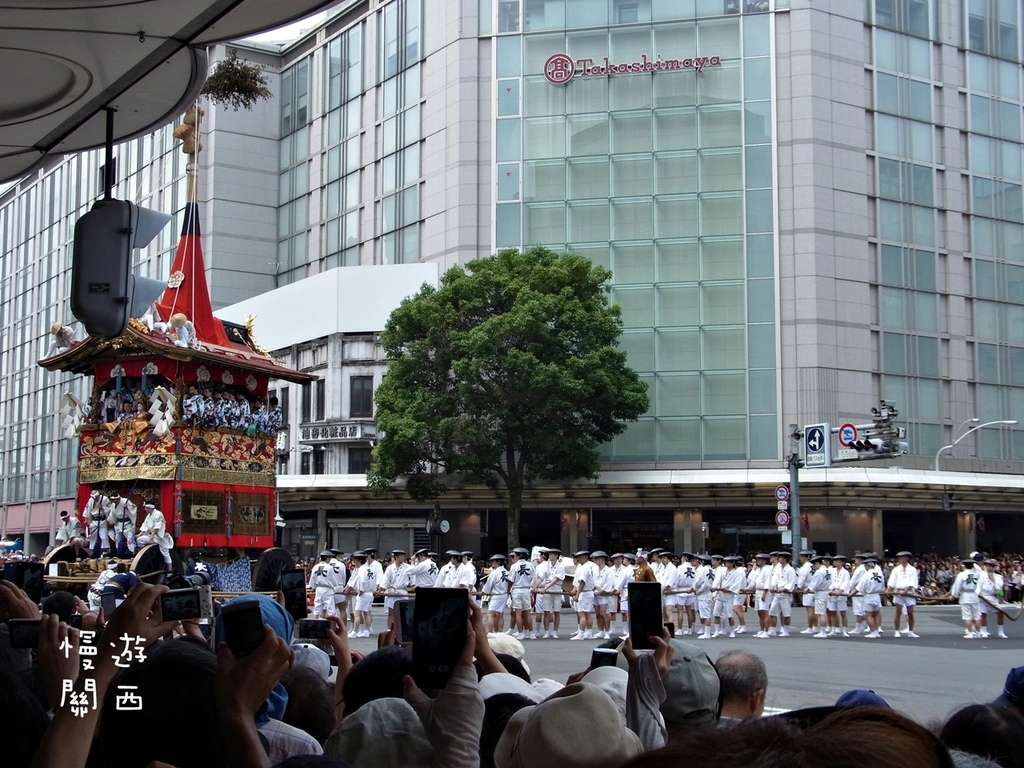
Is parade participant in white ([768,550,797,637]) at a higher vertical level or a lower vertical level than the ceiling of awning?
lower

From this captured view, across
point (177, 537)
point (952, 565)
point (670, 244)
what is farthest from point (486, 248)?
point (177, 537)

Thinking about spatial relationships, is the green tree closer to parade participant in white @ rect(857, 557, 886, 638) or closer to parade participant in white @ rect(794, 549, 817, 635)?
parade participant in white @ rect(794, 549, 817, 635)

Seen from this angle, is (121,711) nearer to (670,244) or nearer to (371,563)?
(371,563)

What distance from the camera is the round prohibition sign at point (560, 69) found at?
4628 centimetres

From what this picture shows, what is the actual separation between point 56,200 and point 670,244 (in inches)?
1157

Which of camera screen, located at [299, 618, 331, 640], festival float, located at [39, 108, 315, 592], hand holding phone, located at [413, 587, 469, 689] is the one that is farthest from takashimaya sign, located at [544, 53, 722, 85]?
hand holding phone, located at [413, 587, 469, 689]

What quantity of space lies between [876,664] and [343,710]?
1476 cm

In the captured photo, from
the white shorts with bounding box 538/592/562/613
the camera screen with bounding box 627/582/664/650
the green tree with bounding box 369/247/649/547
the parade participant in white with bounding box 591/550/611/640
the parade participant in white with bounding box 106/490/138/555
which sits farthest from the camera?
the green tree with bounding box 369/247/649/547

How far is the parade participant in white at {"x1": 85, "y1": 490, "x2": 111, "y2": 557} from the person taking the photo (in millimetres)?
19609

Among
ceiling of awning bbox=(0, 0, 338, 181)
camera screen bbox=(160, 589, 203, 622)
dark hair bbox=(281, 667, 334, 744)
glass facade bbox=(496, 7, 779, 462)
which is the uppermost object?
glass facade bbox=(496, 7, 779, 462)

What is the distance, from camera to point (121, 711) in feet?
11.8

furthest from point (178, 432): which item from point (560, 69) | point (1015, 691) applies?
point (560, 69)

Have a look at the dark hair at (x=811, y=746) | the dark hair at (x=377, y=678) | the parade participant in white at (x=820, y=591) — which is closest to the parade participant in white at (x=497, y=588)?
the parade participant in white at (x=820, y=591)

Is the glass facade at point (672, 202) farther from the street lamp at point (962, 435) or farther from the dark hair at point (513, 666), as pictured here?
the dark hair at point (513, 666)
